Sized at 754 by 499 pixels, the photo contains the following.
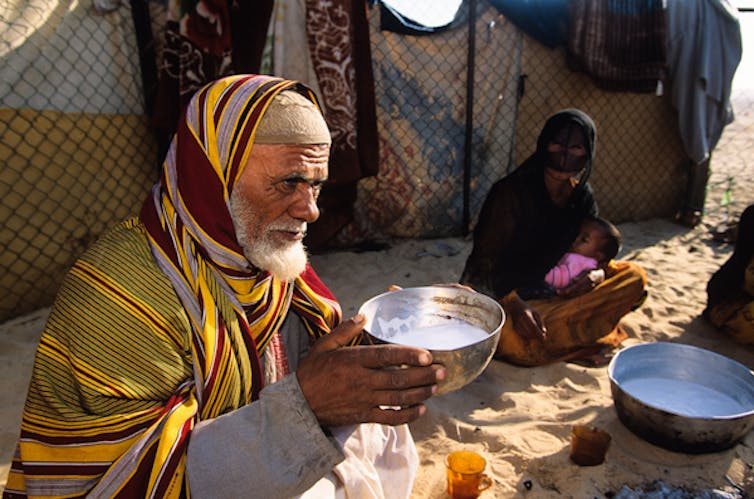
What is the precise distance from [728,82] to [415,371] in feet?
22.7

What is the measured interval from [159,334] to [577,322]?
2.85m

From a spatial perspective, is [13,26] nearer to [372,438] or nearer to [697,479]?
[372,438]

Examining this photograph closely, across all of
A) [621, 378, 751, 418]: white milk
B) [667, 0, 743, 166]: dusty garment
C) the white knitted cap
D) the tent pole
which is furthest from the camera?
[667, 0, 743, 166]: dusty garment

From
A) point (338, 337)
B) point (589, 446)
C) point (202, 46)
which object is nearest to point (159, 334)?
point (338, 337)

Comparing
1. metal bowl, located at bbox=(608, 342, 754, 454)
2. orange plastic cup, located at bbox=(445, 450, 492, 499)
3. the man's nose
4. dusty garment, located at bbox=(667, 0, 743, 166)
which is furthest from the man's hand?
dusty garment, located at bbox=(667, 0, 743, 166)

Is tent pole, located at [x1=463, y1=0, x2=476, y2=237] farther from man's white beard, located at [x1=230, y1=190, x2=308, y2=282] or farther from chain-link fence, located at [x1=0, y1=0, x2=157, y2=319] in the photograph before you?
man's white beard, located at [x1=230, y1=190, x2=308, y2=282]

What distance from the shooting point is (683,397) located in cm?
266

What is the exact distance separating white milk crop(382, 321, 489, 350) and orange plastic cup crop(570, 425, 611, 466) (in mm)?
1039

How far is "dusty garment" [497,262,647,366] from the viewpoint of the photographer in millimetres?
3326

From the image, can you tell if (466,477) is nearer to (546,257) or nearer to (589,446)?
(589,446)

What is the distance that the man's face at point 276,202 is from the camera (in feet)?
5.02

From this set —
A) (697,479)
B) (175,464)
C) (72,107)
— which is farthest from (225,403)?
(72,107)

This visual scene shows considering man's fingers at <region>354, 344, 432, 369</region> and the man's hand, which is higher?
man's fingers at <region>354, 344, 432, 369</region>

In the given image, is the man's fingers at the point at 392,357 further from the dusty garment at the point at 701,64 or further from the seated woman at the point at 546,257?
the dusty garment at the point at 701,64
